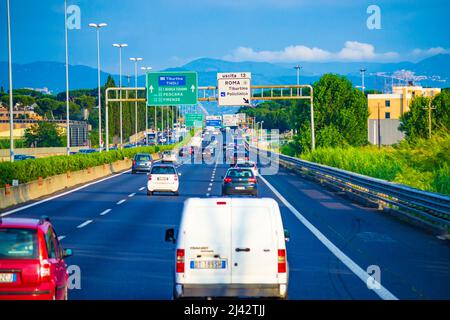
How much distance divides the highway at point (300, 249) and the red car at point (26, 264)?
1.81m

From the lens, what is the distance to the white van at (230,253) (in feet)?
34.7

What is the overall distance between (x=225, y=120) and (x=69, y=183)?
144826 mm

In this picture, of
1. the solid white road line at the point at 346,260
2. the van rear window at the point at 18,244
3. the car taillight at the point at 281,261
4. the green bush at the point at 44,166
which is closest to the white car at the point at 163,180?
the green bush at the point at 44,166

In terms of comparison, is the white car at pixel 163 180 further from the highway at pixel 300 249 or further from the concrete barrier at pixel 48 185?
the concrete barrier at pixel 48 185

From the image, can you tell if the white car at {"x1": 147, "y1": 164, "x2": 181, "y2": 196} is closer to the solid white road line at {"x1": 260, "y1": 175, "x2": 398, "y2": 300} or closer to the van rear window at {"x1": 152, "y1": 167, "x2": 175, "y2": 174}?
the van rear window at {"x1": 152, "y1": 167, "x2": 175, "y2": 174}

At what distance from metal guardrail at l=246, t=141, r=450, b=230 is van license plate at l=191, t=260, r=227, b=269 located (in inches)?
420

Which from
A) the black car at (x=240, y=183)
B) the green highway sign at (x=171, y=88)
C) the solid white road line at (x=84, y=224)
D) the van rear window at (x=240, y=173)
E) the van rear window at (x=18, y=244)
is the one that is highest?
the green highway sign at (x=171, y=88)

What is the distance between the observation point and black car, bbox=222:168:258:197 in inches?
1391

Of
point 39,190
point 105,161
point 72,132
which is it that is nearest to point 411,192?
point 39,190

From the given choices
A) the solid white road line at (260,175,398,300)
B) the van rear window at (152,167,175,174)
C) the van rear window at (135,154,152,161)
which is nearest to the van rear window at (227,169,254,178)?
the van rear window at (152,167,175,174)

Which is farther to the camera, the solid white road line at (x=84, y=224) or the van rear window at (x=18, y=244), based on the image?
the solid white road line at (x=84, y=224)

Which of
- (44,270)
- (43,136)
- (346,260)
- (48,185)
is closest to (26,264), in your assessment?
(44,270)

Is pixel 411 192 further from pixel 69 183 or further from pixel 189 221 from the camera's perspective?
pixel 69 183

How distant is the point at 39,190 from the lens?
36.8 metres
